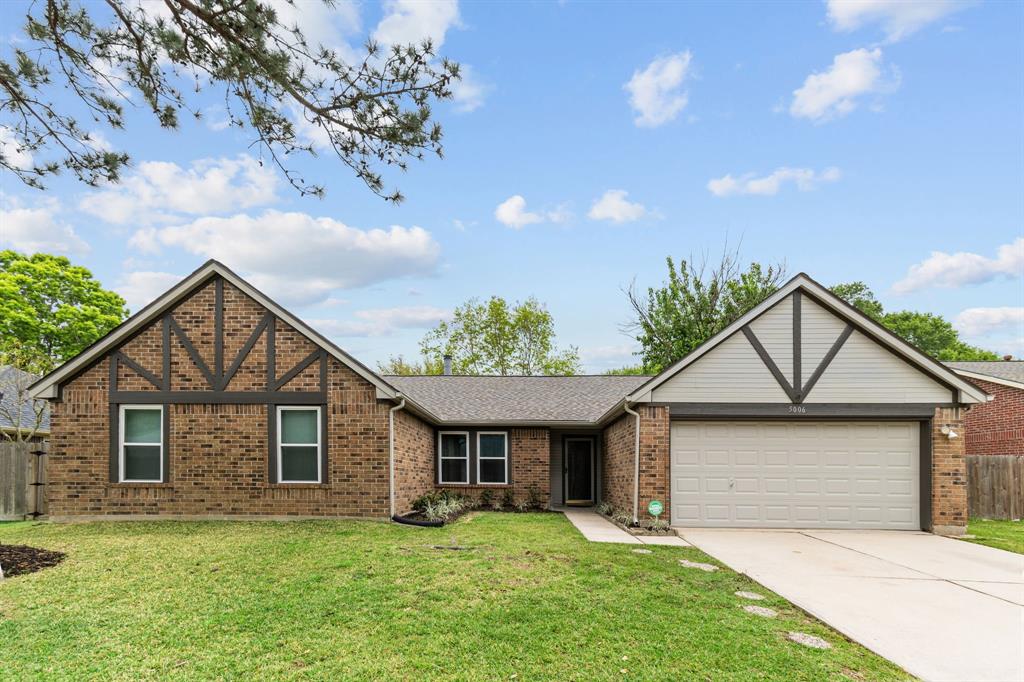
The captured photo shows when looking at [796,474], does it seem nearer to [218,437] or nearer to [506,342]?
[218,437]

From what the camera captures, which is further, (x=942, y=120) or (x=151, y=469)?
(x=942, y=120)

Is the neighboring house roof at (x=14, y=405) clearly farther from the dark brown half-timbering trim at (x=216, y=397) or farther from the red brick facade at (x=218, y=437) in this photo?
the dark brown half-timbering trim at (x=216, y=397)

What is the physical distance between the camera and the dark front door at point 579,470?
61.1 feet

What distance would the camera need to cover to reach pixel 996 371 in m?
20.7

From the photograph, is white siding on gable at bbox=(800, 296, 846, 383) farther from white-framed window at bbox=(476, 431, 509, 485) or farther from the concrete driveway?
white-framed window at bbox=(476, 431, 509, 485)

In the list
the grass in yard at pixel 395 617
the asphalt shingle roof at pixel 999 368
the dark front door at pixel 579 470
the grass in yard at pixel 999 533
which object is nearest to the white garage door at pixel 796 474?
the grass in yard at pixel 999 533

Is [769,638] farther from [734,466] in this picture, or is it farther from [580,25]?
[580,25]

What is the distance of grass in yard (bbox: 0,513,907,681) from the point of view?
15.6 ft

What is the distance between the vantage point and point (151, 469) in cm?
1221

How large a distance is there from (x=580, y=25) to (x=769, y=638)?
10.5 metres

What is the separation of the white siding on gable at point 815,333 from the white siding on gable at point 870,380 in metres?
0.28

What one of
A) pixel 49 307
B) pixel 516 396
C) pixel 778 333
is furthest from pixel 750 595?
pixel 49 307

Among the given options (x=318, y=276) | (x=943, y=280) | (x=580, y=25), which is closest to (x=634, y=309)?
→ (x=943, y=280)

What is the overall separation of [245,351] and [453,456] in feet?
23.5
